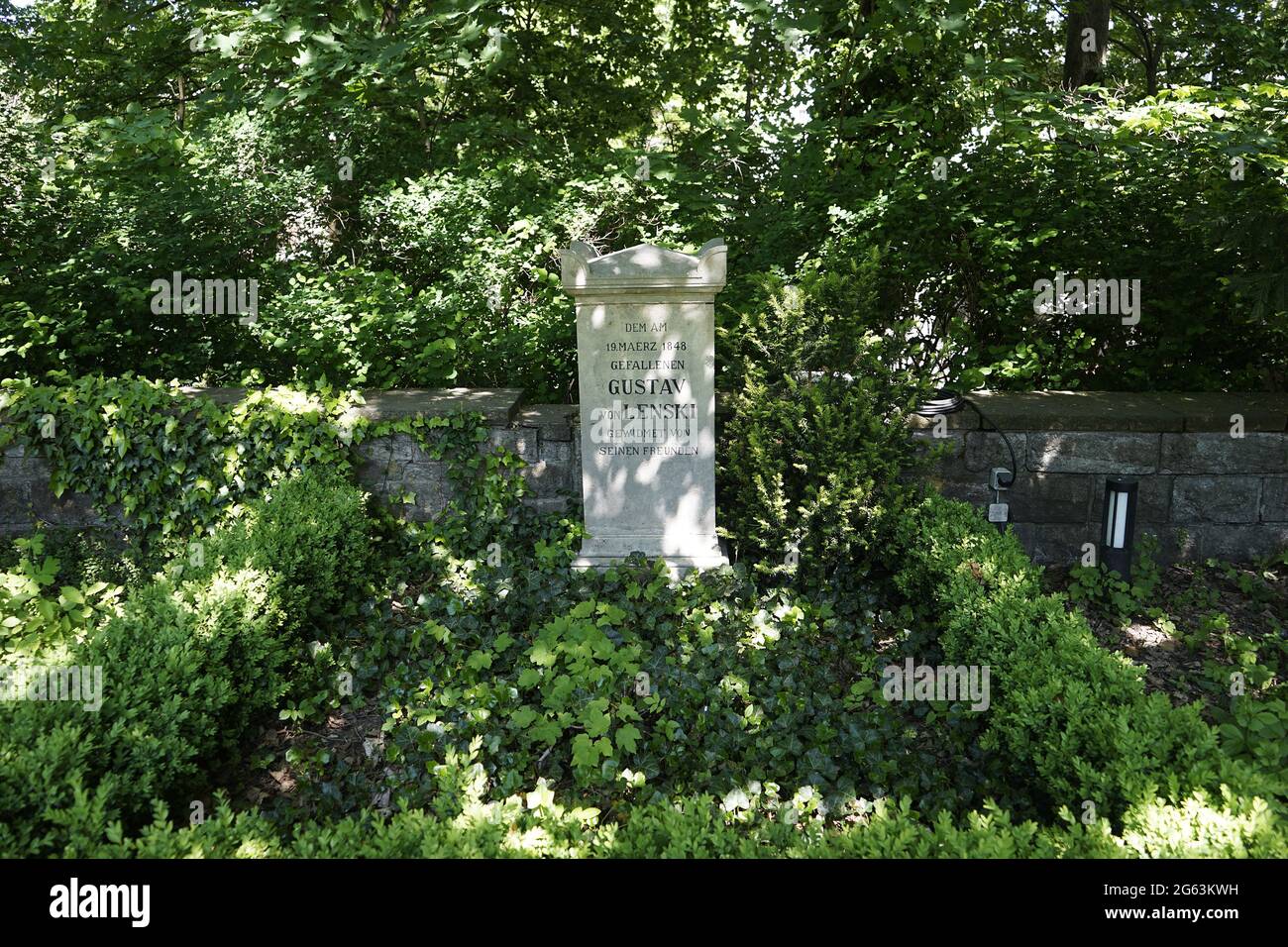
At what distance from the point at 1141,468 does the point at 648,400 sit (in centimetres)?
305

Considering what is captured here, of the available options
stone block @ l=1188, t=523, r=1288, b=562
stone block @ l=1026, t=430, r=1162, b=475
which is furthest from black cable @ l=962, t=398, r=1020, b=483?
stone block @ l=1188, t=523, r=1288, b=562

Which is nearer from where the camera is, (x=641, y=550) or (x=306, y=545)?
(x=306, y=545)

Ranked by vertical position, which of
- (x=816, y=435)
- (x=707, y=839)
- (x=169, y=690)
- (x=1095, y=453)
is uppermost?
(x=816, y=435)

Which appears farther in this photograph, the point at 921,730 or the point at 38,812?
the point at 921,730

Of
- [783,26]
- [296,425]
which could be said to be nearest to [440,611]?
[296,425]

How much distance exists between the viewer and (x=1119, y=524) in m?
4.71

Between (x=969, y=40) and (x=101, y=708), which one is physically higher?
(x=969, y=40)

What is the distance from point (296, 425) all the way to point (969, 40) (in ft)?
20.4

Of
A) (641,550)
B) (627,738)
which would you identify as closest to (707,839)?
(627,738)

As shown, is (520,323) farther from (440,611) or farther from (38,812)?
(38,812)

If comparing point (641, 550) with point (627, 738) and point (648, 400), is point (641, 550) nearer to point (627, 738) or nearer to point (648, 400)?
point (648, 400)

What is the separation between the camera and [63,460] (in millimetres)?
5137

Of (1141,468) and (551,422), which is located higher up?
(551,422)

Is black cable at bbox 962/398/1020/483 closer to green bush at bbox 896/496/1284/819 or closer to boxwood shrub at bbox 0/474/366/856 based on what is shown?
green bush at bbox 896/496/1284/819
